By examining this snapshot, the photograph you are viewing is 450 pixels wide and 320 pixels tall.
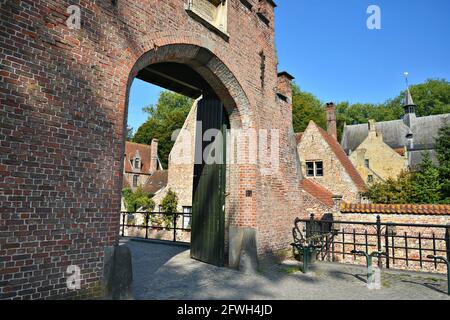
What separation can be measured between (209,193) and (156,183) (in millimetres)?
22662

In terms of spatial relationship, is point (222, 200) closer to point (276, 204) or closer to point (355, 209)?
point (276, 204)

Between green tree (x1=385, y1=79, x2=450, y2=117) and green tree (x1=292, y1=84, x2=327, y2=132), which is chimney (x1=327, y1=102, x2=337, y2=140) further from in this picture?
green tree (x1=385, y1=79, x2=450, y2=117)

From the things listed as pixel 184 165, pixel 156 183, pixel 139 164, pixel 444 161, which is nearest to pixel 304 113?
pixel 444 161

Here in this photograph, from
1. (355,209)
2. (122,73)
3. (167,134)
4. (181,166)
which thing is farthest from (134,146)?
(122,73)

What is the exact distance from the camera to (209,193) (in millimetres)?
7055

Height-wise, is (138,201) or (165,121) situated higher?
(165,121)

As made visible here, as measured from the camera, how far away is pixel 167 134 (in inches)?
1550

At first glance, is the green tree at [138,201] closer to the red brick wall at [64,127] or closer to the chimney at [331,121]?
the chimney at [331,121]

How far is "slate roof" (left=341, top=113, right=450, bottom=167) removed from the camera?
31094 mm

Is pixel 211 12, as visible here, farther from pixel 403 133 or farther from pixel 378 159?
pixel 403 133

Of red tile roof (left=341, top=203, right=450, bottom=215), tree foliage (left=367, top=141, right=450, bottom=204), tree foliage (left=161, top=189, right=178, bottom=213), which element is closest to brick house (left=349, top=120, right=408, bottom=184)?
tree foliage (left=367, top=141, right=450, bottom=204)

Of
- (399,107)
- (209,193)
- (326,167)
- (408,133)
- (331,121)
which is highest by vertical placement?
(399,107)

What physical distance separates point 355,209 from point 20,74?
457 inches

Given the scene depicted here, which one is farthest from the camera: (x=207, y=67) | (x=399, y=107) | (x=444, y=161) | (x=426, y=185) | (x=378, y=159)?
(x=399, y=107)
